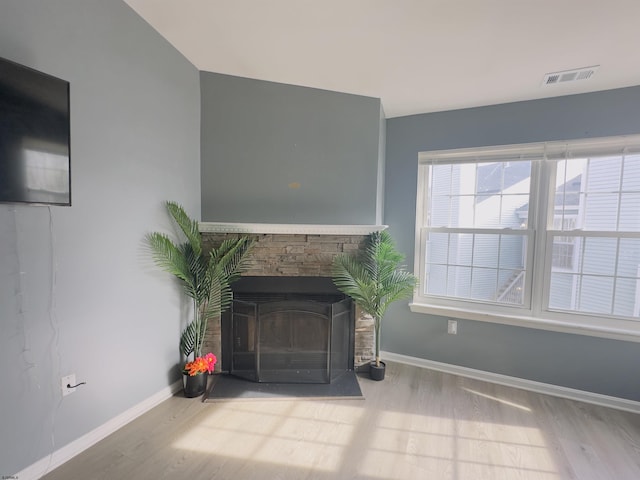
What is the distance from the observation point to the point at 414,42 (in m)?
1.97

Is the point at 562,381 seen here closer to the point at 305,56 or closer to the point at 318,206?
the point at 318,206

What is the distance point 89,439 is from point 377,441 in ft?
5.68

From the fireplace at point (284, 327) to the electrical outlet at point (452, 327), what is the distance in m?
1.05

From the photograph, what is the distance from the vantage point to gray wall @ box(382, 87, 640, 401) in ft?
7.72

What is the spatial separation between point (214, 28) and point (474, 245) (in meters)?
2.76

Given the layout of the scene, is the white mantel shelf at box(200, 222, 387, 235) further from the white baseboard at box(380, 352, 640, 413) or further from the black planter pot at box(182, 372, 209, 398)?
the white baseboard at box(380, 352, 640, 413)

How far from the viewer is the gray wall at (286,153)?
8.83 ft

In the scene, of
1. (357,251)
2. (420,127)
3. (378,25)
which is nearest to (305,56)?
(378,25)

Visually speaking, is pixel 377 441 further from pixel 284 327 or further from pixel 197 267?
pixel 197 267

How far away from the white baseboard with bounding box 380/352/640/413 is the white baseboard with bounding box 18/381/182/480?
6.92ft

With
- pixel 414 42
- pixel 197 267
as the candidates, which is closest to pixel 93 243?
pixel 197 267

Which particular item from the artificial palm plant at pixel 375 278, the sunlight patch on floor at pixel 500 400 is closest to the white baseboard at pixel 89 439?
the artificial palm plant at pixel 375 278

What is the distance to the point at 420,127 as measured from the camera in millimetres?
2994

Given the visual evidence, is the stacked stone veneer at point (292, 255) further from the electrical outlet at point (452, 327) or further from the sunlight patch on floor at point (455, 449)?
the sunlight patch on floor at point (455, 449)
